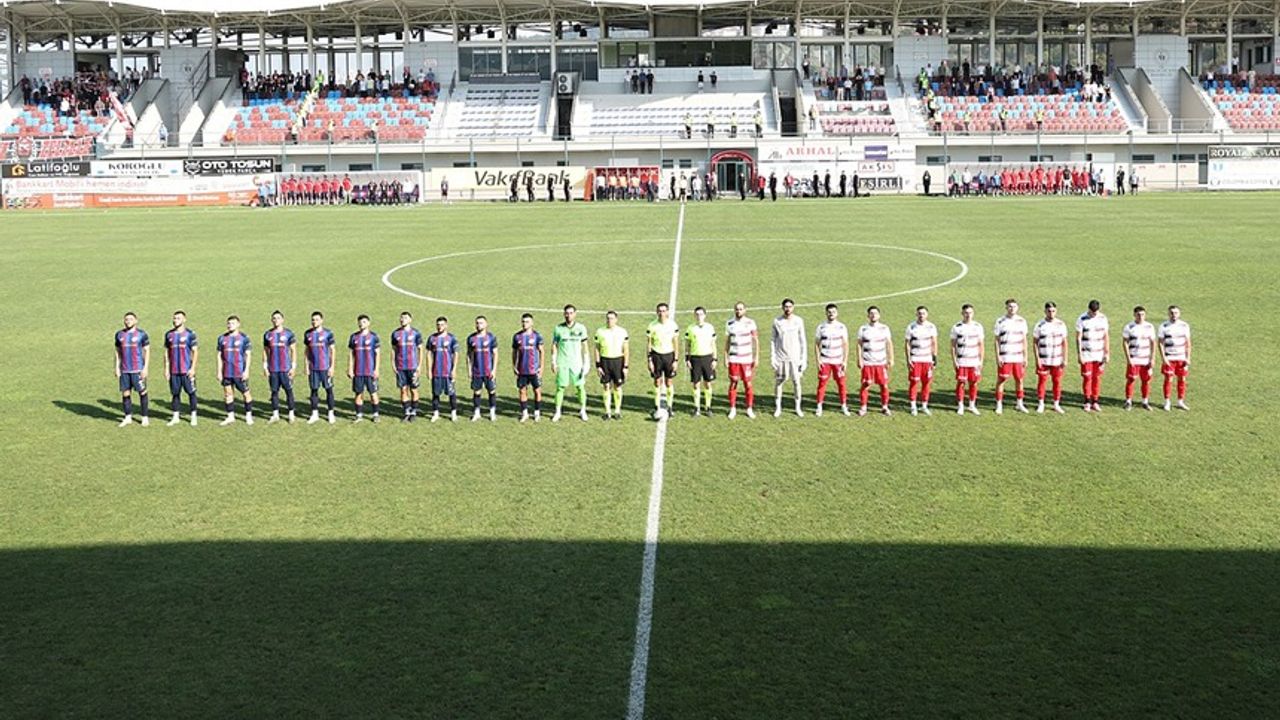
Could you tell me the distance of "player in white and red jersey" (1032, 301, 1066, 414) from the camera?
1639cm

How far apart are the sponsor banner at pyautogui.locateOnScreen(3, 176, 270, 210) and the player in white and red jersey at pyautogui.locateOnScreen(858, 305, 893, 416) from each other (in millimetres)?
49712

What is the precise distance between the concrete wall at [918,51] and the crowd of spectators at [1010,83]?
1358 millimetres

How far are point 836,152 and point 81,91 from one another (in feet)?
143

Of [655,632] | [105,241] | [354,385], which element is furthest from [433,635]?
[105,241]

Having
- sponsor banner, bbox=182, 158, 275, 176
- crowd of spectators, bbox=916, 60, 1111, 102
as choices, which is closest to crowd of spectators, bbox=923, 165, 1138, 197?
crowd of spectators, bbox=916, 60, 1111, 102

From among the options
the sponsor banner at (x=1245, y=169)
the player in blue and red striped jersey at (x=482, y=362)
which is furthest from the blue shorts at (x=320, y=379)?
the sponsor banner at (x=1245, y=169)

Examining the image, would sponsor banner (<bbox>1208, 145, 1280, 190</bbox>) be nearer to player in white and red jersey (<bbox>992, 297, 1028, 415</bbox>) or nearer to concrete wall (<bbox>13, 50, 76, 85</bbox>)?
player in white and red jersey (<bbox>992, 297, 1028, 415</bbox>)

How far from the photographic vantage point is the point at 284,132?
71062 millimetres

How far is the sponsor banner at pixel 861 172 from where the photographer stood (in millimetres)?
63188

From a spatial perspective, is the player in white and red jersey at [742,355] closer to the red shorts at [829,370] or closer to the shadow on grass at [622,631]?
the red shorts at [829,370]

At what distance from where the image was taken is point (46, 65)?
80.6m

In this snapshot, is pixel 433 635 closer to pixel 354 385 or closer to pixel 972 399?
pixel 354 385

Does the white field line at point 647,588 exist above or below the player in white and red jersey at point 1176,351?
below

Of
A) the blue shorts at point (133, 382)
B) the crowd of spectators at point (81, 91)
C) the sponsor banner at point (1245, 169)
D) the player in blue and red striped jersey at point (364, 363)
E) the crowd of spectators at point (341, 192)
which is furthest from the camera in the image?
the crowd of spectators at point (81, 91)
